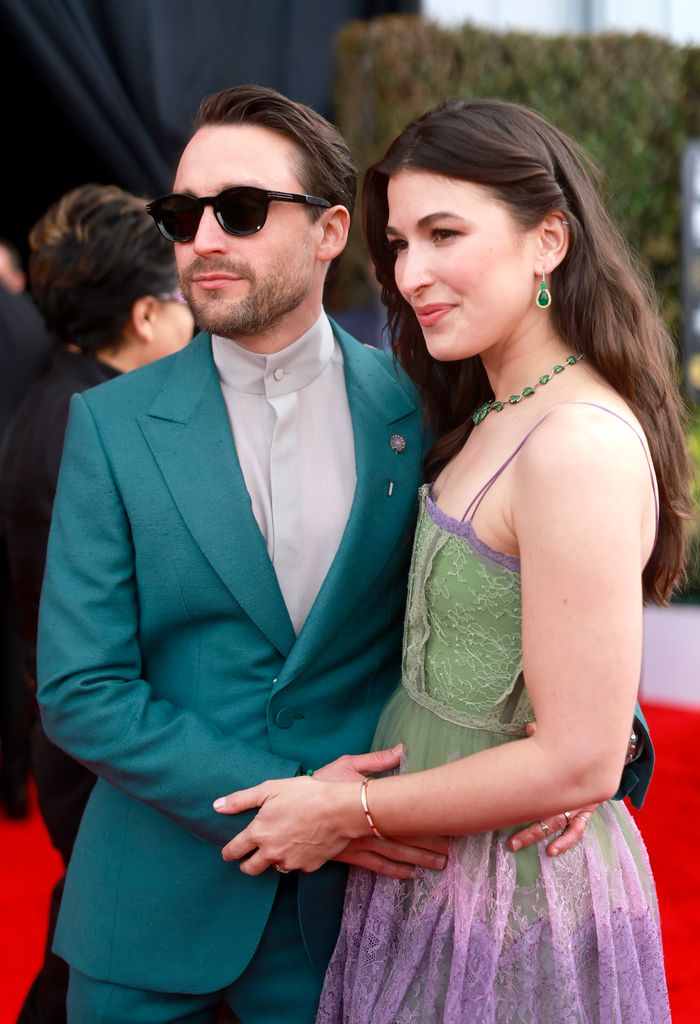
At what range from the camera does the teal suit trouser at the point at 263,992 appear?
63.4 inches

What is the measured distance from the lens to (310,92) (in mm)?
5309

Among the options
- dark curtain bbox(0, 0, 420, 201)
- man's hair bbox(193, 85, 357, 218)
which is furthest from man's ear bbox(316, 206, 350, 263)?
dark curtain bbox(0, 0, 420, 201)

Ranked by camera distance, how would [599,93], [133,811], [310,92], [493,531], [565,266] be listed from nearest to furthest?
1. [493,531]
2. [565,266]
3. [133,811]
4. [310,92]
5. [599,93]

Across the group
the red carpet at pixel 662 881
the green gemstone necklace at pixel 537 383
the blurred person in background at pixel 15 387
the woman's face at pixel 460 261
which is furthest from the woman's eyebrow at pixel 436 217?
the blurred person in background at pixel 15 387

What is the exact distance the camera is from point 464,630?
1.49 metres

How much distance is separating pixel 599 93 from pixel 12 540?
4481 millimetres

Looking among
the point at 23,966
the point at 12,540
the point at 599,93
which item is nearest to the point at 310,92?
the point at 599,93

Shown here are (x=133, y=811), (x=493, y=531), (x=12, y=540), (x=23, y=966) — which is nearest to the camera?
(x=493, y=531)

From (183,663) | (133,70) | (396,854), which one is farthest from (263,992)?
(133,70)

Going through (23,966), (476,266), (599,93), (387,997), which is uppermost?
(599,93)

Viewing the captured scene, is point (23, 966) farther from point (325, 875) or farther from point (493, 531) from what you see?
point (493, 531)

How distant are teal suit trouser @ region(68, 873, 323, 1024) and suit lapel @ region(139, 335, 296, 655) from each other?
1.37ft

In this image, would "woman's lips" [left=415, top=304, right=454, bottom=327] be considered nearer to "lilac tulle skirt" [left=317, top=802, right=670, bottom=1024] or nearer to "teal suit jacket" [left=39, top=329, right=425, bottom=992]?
"teal suit jacket" [left=39, top=329, right=425, bottom=992]

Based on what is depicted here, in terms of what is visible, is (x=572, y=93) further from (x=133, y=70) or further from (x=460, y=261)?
(x=460, y=261)
